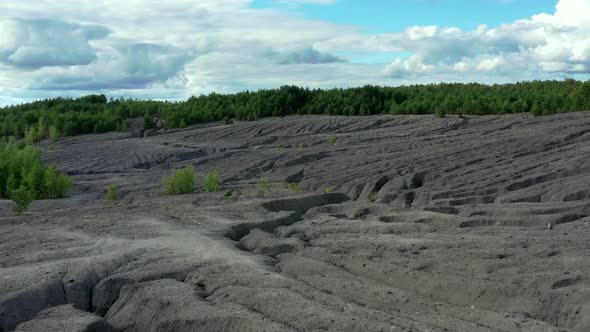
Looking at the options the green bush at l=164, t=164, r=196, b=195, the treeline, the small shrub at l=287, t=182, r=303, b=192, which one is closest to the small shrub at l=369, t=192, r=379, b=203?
the small shrub at l=287, t=182, r=303, b=192

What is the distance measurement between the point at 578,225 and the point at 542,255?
3357mm

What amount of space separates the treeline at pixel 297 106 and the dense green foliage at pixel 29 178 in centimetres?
2607

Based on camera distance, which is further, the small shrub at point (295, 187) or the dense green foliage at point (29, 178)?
the dense green foliage at point (29, 178)

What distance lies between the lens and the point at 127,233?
16016 millimetres

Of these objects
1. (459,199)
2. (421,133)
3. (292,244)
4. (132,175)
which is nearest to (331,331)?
(292,244)

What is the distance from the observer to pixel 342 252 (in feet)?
43.5

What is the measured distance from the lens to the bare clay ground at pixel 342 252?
31.3 feet

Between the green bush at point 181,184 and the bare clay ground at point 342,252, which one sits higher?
the bare clay ground at point 342,252

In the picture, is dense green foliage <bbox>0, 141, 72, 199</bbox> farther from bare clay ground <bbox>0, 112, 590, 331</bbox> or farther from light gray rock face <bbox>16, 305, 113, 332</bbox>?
light gray rock face <bbox>16, 305, 113, 332</bbox>

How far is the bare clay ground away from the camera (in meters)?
9.54

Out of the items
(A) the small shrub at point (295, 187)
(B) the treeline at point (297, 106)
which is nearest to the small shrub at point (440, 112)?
(B) the treeline at point (297, 106)

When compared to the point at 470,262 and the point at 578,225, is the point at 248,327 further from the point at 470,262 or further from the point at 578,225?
the point at 578,225

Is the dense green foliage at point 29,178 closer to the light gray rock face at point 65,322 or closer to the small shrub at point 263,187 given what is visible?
the small shrub at point 263,187

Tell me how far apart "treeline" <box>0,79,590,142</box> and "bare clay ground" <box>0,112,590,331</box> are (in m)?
24.4
